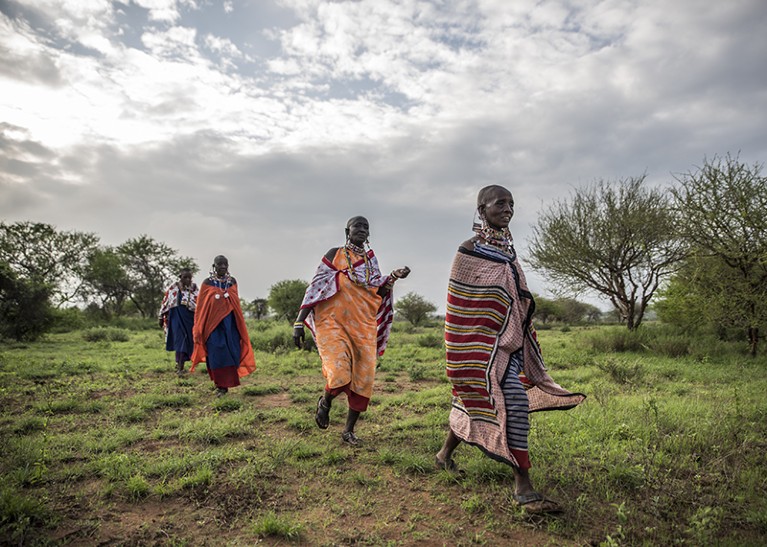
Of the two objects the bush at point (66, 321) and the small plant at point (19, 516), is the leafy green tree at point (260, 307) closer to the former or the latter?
the bush at point (66, 321)

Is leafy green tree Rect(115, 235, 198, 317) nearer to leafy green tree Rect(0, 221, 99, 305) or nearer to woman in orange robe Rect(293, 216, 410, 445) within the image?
leafy green tree Rect(0, 221, 99, 305)

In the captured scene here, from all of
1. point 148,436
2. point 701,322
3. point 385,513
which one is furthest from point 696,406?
point 701,322

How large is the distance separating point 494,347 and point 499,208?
1026mm

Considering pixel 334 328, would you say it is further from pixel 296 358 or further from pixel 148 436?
pixel 296 358

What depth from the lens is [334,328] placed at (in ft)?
16.3

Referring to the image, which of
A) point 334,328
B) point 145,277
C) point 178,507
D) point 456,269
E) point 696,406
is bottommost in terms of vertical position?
point 178,507

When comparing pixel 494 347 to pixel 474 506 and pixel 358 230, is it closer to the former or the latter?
pixel 474 506

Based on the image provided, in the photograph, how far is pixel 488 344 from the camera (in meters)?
3.38

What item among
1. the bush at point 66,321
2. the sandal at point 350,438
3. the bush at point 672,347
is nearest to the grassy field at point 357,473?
the sandal at point 350,438

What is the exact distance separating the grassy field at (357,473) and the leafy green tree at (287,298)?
21.3 m

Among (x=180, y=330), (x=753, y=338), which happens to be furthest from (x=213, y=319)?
(x=753, y=338)

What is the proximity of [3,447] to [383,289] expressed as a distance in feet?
12.3

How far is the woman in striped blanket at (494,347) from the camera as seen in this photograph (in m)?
3.17

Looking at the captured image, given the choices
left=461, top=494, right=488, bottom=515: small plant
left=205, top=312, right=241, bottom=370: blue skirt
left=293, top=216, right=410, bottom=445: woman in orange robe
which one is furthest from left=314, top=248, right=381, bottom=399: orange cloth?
left=205, top=312, right=241, bottom=370: blue skirt
